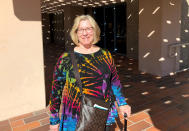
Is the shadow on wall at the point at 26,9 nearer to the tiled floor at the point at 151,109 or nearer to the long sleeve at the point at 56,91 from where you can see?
the tiled floor at the point at 151,109

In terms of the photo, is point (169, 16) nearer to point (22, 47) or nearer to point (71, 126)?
point (22, 47)

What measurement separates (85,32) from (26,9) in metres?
2.21

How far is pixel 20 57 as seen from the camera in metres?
3.33

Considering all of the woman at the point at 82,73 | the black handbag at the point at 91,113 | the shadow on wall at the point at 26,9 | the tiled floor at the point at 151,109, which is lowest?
the tiled floor at the point at 151,109

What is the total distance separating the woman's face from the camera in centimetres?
152

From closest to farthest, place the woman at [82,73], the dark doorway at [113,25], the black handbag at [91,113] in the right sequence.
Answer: the black handbag at [91,113] < the woman at [82,73] < the dark doorway at [113,25]

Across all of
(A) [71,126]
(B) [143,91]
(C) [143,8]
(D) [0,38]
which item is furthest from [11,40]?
(C) [143,8]

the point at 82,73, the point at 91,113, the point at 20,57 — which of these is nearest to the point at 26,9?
the point at 20,57

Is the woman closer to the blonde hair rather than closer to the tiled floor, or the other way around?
the blonde hair

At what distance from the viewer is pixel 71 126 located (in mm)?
1562

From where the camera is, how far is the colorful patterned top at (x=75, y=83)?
1506 millimetres

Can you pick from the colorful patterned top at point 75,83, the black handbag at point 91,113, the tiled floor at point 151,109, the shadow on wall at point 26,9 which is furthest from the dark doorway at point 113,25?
the black handbag at point 91,113

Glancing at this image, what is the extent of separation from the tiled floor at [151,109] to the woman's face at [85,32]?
1880 millimetres

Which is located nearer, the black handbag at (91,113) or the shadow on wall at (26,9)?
the black handbag at (91,113)
